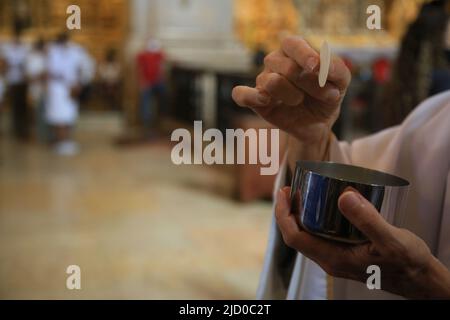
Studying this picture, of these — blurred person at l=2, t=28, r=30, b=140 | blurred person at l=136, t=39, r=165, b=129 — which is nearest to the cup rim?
blurred person at l=136, t=39, r=165, b=129

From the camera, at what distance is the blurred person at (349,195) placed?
723 mm

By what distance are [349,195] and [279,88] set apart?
0.24 m

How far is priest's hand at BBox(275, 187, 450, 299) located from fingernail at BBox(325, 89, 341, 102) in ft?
0.45

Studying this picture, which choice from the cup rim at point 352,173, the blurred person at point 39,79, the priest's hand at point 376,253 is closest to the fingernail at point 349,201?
the priest's hand at point 376,253

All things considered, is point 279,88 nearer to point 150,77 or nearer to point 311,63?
point 311,63

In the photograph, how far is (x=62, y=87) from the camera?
24.3ft

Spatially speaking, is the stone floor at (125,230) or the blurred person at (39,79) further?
the blurred person at (39,79)

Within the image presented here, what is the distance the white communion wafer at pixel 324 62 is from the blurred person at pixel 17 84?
834 cm

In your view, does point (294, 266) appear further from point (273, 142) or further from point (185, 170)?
point (185, 170)

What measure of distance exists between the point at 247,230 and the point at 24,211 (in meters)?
1.74

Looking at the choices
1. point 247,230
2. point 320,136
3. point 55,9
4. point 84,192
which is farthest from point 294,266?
point 55,9

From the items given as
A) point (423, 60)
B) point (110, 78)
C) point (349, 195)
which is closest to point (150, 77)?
point (110, 78)

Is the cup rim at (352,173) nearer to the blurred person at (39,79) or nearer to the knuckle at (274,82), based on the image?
the knuckle at (274,82)

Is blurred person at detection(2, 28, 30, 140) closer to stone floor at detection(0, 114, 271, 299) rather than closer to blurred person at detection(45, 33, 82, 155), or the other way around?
blurred person at detection(45, 33, 82, 155)
